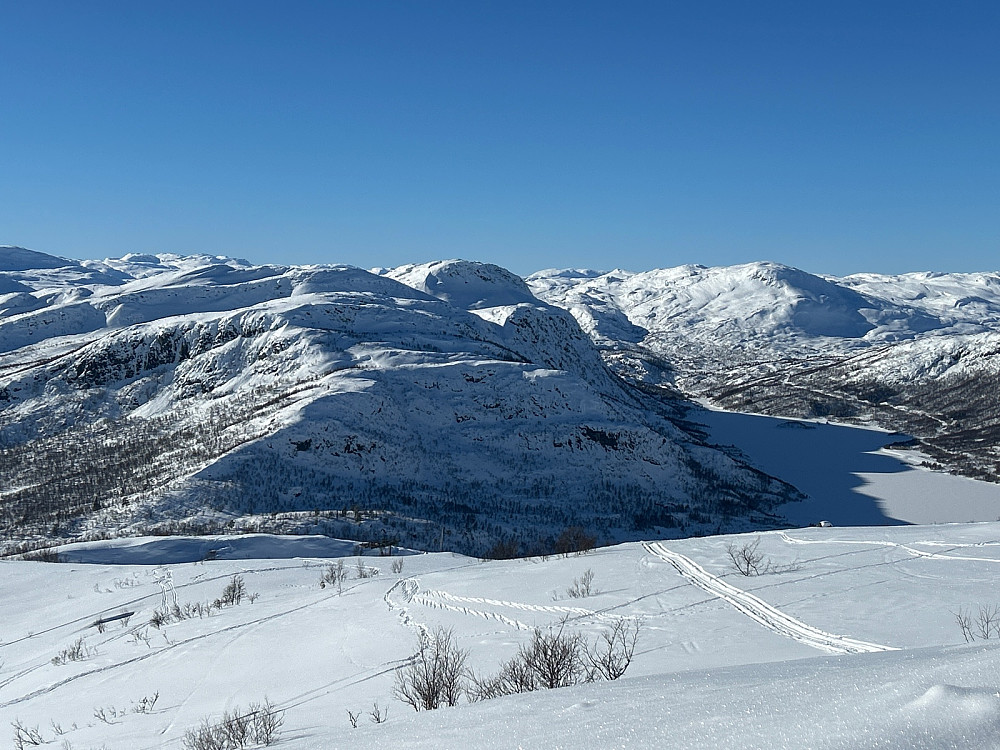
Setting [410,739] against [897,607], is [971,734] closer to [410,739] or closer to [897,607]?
[410,739]

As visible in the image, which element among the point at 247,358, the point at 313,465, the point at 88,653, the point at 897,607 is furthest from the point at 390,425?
the point at 897,607

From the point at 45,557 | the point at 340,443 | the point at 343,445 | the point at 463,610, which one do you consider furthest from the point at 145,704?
the point at 340,443

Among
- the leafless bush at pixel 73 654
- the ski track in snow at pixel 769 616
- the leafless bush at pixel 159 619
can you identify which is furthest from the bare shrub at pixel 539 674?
the leafless bush at pixel 159 619

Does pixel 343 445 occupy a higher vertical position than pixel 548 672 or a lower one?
lower

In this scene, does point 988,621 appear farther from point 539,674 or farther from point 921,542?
point 921,542

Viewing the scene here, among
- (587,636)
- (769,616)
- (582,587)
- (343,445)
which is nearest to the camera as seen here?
(587,636)
